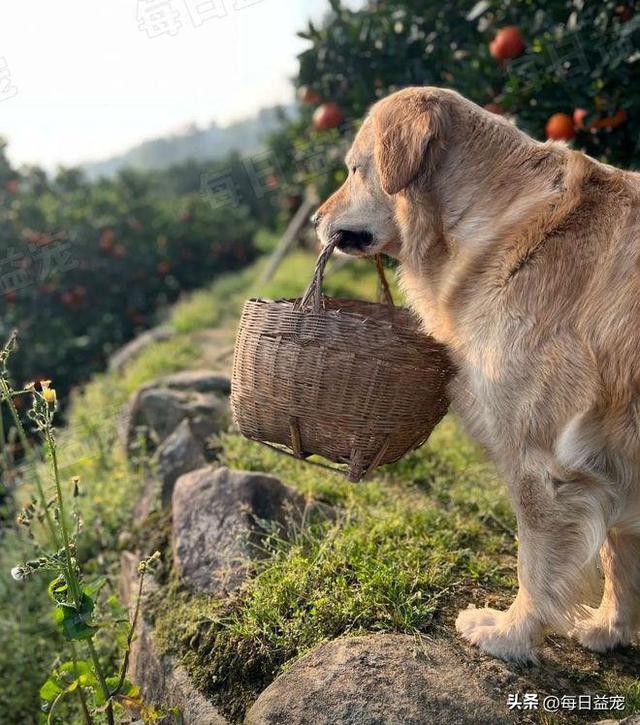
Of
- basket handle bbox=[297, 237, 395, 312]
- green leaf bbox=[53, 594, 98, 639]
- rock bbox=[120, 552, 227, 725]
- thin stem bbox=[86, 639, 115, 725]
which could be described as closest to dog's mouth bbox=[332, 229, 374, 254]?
basket handle bbox=[297, 237, 395, 312]

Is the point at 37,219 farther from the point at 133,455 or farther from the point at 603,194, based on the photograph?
the point at 603,194

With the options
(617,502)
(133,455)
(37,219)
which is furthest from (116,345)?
(617,502)

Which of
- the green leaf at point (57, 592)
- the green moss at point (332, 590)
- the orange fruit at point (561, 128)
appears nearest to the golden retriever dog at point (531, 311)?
the green moss at point (332, 590)

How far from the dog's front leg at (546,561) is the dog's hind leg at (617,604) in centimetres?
36

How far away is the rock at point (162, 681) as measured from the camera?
2.85 meters

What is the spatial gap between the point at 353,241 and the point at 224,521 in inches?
62.6

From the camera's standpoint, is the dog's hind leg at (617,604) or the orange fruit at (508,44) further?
the orange fruit at (508,44)

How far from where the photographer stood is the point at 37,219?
11.8 metres

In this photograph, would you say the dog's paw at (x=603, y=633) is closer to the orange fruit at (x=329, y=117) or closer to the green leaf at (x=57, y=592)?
the green leaf at (x=57, y=592)

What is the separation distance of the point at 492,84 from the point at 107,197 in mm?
10124

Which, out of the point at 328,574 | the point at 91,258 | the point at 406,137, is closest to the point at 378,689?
the point at 328,574

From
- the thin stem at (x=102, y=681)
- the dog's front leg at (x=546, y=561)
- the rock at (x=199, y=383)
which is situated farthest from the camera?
the rock at (x=199, y=383)

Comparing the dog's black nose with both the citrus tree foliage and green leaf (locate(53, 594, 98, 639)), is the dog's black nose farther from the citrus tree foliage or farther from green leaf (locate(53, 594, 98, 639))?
the citrus tree foliage

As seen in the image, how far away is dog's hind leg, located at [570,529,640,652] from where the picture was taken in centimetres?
291
